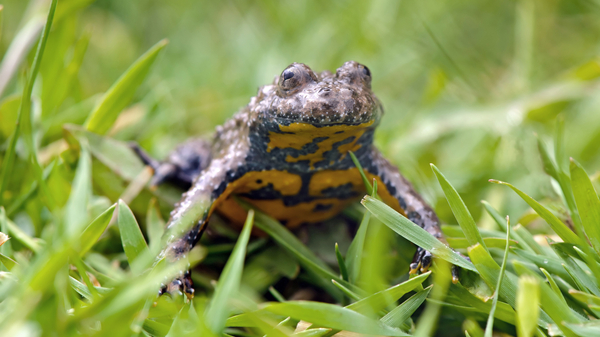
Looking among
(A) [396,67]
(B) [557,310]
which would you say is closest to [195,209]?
(B) [557,310]

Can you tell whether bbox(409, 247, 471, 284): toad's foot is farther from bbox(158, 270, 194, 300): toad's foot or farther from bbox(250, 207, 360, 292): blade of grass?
bbox(158, 270, 194, 300): toad's foot

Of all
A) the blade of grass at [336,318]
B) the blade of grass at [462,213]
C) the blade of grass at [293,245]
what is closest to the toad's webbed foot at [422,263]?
the blade of grass at [462,213]

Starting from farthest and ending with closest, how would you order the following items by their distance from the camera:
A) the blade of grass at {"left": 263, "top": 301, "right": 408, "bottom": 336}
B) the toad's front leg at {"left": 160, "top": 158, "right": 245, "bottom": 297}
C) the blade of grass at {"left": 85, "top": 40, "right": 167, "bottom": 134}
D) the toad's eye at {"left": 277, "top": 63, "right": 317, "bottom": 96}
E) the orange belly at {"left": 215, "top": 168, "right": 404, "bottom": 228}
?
the blade of grass at {"left": 85, "top": 40, "right": 167, "bottom": 134}, the orange belly at {"left": 215, "top": 168, "right": 404, "bottom": 228}, the toad's eye at {"left": 277, "top": 63, "right": 317, "bottom": 96}, the toad's front leg at {"left": 160, "top": 158, "right": 245, "bottom": 297}, the blade of grass at {"left": 263, "top": 301, "right": 408, "bottom": 336}

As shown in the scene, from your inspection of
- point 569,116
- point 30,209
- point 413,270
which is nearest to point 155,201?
point 30,209

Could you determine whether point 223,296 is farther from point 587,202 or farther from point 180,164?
point 180,164

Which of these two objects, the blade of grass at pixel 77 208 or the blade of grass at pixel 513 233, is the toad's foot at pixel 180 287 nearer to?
the blade of grass at pixel 77 208

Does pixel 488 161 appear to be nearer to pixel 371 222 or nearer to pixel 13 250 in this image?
pixel 371 222

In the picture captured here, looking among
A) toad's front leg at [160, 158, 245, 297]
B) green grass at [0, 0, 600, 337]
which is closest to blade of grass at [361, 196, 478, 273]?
green grass at [0, 0, 600, 337]
